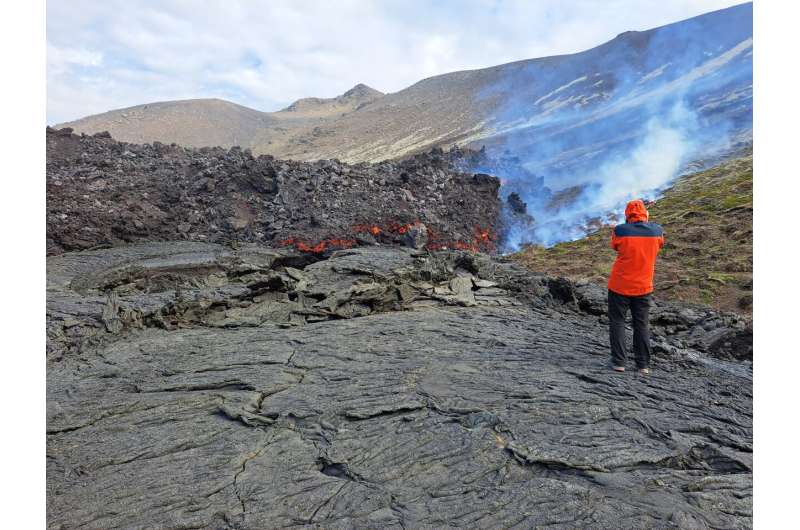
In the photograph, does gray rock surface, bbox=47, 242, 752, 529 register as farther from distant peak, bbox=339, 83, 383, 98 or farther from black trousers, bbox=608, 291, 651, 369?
distant peak, bbox=339, 83, 383, 98

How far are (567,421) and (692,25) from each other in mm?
64911

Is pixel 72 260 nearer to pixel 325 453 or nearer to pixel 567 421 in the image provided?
pixel 325 453

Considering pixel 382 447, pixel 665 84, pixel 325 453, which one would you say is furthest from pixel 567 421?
pixel 665 84

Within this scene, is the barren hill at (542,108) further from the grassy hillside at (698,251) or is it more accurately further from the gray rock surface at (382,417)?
the gray rock surface at (382,417)

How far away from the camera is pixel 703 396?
531cm

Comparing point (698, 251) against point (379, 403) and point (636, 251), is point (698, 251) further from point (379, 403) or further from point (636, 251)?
point (379, 403)

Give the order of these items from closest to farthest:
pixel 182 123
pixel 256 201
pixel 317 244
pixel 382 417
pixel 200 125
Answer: pixel 382 417 < pixel 317 244 < pixel 256 201 < pixel 182 123 < pixel 200 125

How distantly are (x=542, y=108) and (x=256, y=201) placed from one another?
47365 millimetres

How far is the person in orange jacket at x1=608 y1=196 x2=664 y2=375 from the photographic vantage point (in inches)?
224

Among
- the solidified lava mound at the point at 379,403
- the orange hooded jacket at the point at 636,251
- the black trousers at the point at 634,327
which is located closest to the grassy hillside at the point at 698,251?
the solidified lava mound at the point at 379,403

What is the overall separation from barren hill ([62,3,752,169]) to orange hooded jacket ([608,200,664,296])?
27.2m

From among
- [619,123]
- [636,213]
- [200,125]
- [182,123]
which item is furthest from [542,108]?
[182,123]

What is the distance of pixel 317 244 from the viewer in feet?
53.7

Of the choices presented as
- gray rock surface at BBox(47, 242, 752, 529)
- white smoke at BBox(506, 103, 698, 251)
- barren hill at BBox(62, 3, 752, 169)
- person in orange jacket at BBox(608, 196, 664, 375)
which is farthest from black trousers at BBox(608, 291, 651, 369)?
barren hill at BBox(62, 3, 752, 169)
